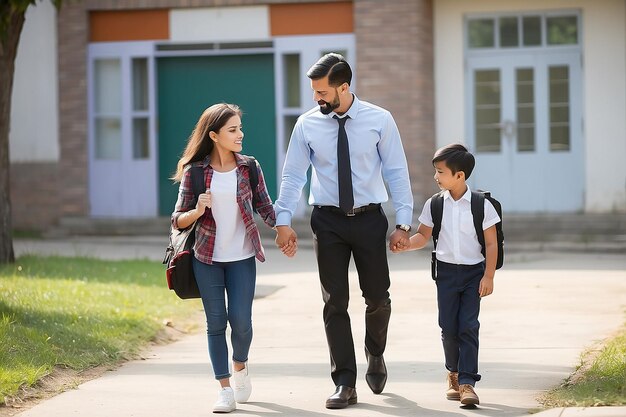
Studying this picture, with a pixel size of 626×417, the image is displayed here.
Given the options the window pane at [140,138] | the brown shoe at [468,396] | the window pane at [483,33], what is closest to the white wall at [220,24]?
the window pane at [140,138]

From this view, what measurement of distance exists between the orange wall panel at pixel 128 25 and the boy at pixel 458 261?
13.1m

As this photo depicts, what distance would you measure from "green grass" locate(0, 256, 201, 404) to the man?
1919 millimetres

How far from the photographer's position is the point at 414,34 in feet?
61.2

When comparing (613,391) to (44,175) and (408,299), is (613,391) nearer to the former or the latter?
(408,299)

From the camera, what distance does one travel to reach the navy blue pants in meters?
7.12

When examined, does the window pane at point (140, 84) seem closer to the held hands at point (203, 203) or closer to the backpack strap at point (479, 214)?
the held hands at point (203, 203)

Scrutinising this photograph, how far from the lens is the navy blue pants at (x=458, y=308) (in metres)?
7.12

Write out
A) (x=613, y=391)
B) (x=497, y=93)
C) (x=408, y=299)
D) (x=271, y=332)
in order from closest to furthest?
(x=613, y=391)
(x=271, y=332)
(x=408, y=299)
(x=497, y=93)

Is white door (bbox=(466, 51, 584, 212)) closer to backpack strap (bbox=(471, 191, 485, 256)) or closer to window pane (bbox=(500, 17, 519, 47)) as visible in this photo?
window pane (bbox=(500, 17, 519, 47))

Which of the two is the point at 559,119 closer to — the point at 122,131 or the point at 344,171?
the point at 122,131

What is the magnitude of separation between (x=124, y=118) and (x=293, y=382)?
41.3 ft

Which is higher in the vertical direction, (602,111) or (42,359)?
(602,111)

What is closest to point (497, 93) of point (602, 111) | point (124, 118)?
point (602, 111)

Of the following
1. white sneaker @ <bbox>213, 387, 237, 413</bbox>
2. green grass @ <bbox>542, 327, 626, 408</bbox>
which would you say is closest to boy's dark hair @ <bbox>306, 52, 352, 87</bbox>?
white sneaker @ <bbox>213, 387, 237, 413</bbox>
